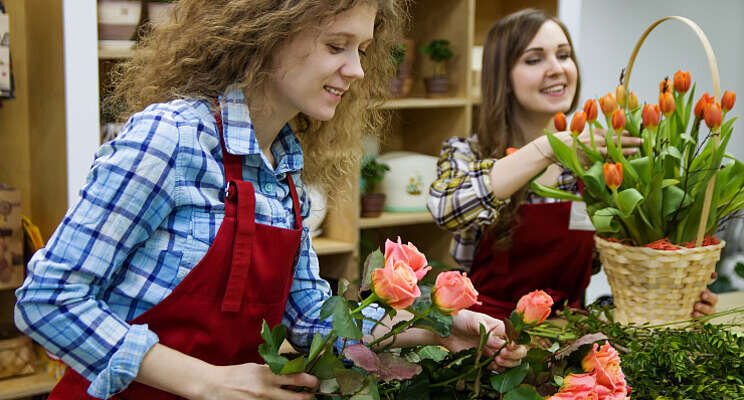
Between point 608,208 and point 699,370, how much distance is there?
1.20ft

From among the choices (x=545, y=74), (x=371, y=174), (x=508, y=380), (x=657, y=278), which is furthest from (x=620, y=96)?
(x=371, y=174)

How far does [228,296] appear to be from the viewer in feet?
3.25

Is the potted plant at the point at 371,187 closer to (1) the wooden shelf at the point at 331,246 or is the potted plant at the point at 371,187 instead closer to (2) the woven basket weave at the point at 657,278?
(1) the wooden shelf at the point at 331,246

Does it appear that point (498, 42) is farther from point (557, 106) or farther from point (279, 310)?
point (279, 310)

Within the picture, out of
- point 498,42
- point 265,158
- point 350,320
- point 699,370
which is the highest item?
point 498,42

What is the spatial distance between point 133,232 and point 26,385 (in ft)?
4.59

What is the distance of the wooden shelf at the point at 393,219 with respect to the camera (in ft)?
8.71

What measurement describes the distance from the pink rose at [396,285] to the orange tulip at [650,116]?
70cm

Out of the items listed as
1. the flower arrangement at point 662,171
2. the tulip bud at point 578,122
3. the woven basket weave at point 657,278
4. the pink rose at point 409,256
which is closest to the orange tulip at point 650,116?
the flower arrangement at point 662,171

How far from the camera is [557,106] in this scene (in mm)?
1955

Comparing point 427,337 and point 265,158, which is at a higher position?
point 265,158

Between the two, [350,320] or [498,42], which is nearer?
[350,320]

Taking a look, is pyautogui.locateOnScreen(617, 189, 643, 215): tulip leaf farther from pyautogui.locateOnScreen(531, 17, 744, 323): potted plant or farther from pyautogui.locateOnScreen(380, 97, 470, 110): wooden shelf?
pyautogui.locateOnScreen(380, 97, 470, 110): wooden shelf

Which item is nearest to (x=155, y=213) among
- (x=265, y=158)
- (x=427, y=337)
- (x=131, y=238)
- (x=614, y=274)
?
(x=131, y=238)
